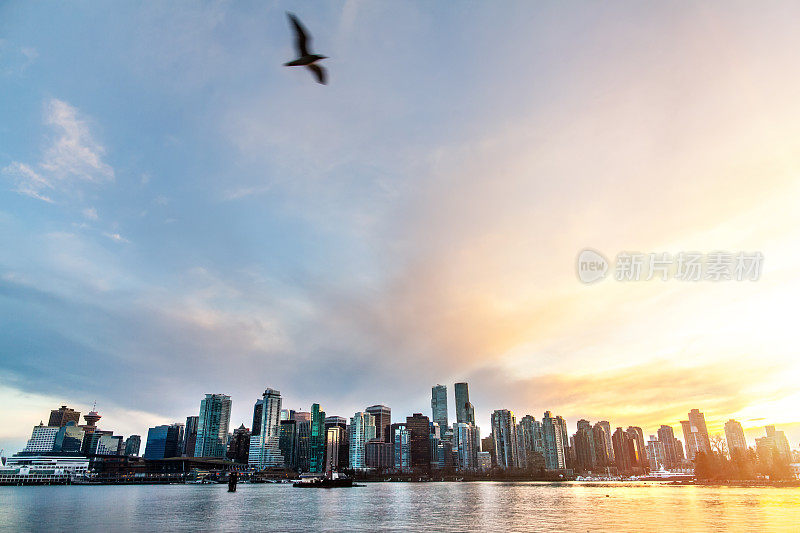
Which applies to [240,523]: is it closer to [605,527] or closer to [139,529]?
[139,529]

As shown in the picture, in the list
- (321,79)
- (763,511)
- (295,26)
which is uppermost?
(295,26)

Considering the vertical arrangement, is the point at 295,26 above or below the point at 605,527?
above

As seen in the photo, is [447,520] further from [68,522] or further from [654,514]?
[68,522]

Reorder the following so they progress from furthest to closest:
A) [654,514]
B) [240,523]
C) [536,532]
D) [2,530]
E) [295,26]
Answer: [654,514], [240,523], [2,530], [536,532], [295,26]

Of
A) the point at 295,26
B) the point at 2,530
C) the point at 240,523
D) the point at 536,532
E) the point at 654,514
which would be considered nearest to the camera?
the point at 295,26

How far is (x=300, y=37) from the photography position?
16.8m

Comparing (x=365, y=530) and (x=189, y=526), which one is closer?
(x=365, y=530)

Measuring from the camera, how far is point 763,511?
269 feet

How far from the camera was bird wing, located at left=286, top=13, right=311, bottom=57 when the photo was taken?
1606 cm

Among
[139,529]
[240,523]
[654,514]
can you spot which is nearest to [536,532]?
[654,514]

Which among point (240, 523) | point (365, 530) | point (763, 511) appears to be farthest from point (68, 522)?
point (763, 511)

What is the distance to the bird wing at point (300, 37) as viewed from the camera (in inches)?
632

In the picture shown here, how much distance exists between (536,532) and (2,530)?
2729 inches

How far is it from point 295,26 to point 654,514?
3696 inches
